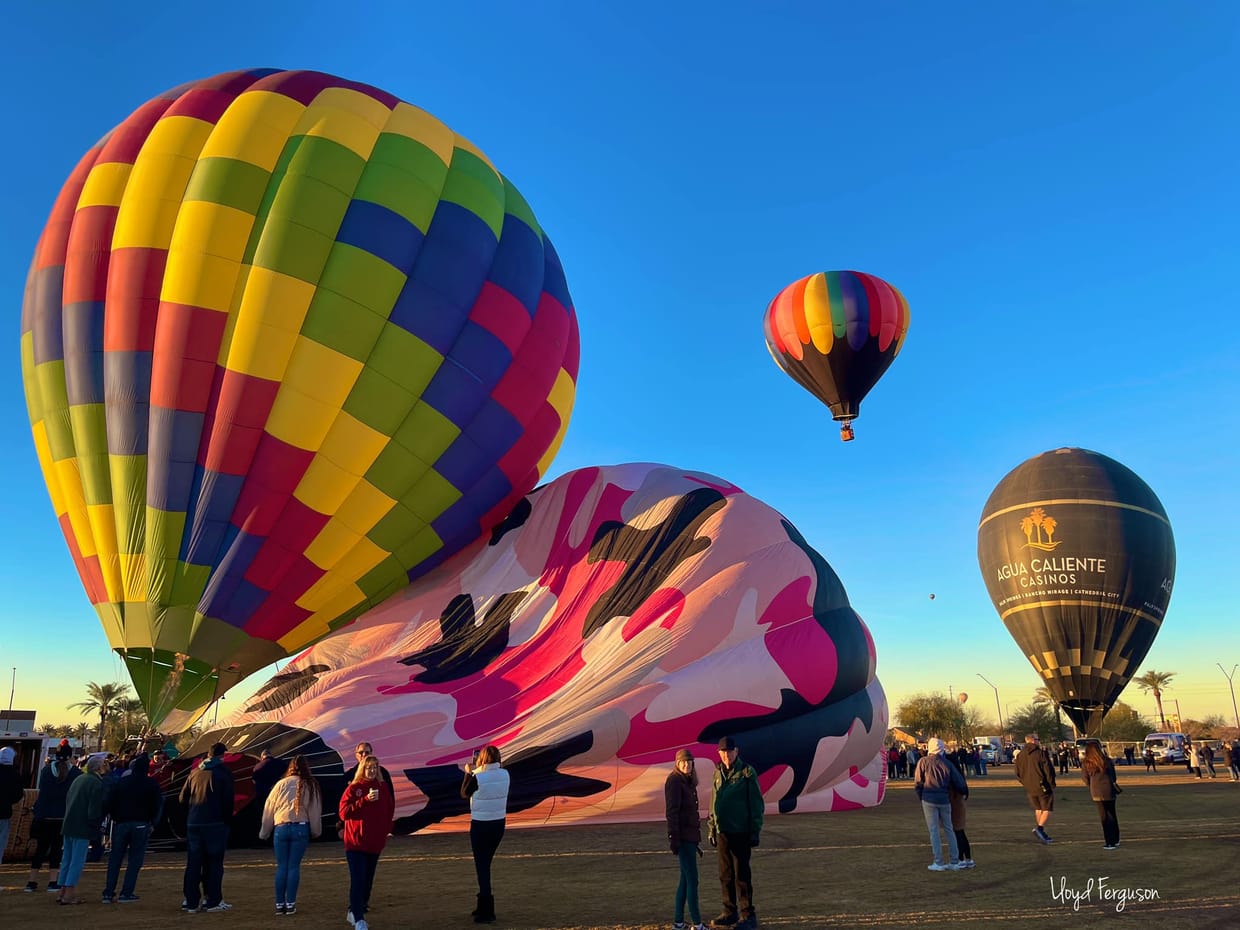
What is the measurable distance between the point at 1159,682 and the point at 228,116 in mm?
66809

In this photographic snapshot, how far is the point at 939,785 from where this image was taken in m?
7.38

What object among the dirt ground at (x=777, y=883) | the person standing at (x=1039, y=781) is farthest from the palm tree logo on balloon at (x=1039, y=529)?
the person standing at (x=1039, y=781)

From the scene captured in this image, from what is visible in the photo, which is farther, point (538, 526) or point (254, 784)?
point (538, 526)

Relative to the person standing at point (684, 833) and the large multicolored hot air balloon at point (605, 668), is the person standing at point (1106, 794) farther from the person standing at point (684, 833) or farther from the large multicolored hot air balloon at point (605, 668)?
the person standing at point (684, 833)

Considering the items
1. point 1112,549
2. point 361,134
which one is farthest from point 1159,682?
point 361,134

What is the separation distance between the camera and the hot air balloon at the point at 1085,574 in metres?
25.2

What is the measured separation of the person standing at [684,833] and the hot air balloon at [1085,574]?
23.0 meters

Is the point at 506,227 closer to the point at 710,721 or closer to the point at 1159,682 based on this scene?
the point at 710,721

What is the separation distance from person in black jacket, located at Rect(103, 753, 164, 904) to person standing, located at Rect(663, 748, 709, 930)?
12.8ft

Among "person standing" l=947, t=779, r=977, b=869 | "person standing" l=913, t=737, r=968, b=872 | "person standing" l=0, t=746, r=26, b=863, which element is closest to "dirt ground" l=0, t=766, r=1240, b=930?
"person standing" l=947, t=779, r=977, b=869

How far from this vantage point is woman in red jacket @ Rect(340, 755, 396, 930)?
5.44 metres

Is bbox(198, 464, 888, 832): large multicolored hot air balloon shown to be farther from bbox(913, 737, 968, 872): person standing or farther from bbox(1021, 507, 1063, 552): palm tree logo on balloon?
bbox(1021, 507, 1063, 552): palm tree logo on balloon

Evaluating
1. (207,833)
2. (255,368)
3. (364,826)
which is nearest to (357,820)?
(364,826)

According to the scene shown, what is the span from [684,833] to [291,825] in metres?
2.54
